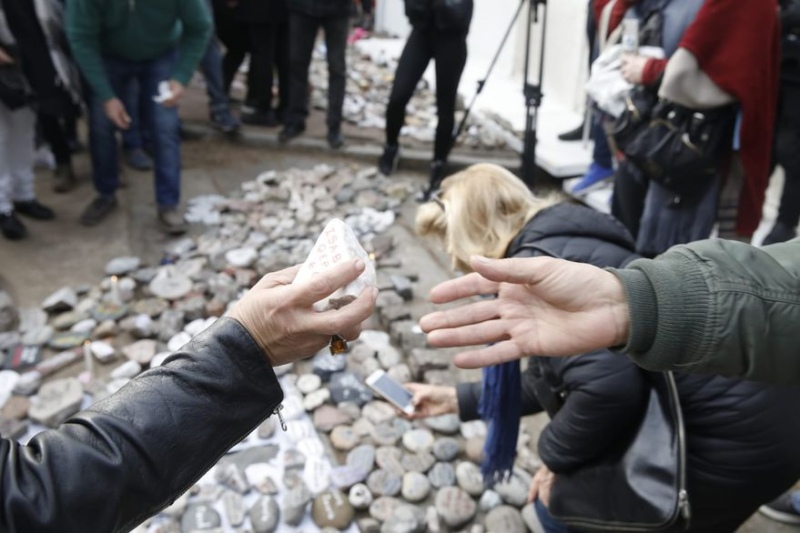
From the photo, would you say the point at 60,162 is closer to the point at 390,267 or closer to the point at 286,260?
the point at 286,260

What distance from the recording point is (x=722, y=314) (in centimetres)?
112

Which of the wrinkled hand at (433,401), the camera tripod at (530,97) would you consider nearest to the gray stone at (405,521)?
the wrinkled hand at (433,401)

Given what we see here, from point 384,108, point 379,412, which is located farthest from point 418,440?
point 384,108

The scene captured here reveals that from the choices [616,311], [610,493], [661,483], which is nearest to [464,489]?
[610,493]

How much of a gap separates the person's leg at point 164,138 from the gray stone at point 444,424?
2288mm

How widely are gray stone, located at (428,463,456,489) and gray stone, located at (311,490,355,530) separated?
33 centimetres

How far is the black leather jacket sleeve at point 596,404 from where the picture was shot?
163 centimetres

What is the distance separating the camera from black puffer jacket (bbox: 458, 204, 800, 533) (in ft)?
5.09

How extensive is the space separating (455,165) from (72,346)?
3230 mm

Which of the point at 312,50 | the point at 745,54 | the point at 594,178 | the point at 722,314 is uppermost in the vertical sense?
the point at 745,54

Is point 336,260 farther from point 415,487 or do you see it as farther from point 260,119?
point 260,119

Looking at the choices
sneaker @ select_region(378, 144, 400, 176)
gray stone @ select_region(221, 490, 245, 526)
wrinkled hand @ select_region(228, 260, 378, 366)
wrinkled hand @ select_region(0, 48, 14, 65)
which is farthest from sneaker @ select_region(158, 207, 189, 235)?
wrinkled hand @ select_region(228, 260, 378, 366)

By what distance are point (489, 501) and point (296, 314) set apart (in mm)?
1455

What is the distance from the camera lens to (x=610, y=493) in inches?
67.5
